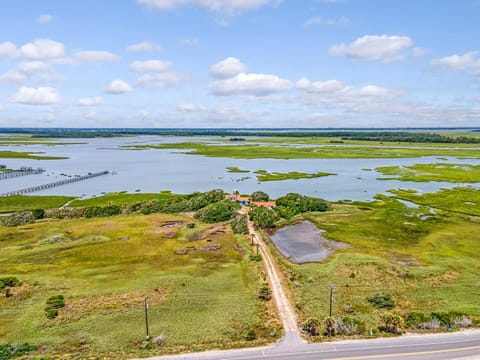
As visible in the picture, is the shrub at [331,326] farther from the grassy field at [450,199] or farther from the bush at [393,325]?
the grassy field at [450,199]

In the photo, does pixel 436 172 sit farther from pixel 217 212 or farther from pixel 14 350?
pixel 14 350

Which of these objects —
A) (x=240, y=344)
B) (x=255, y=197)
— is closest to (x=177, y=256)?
(x=240, y=344)

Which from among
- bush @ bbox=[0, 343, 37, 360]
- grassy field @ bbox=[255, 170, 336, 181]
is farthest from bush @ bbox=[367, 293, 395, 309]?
grassy field @ bbox=[255, 170, 336, 181]

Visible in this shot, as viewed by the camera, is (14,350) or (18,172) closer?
(14,350)

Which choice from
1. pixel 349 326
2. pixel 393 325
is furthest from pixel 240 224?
pixel 393 325

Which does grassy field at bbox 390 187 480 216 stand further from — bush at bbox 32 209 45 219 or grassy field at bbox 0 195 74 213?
grassy field at bbox 0 195 74 213

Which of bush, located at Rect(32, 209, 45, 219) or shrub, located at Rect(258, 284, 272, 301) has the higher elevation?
bush, located at Rect(32, 209, 45, 219)
